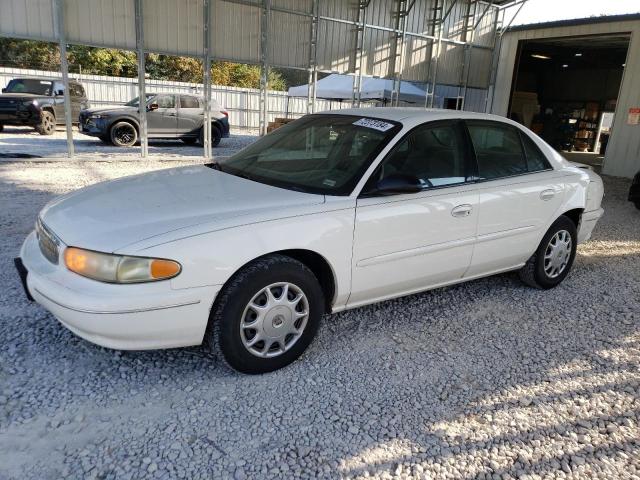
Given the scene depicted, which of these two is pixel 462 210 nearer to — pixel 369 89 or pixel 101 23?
pixel 101 23

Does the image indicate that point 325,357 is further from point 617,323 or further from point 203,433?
point 617,323

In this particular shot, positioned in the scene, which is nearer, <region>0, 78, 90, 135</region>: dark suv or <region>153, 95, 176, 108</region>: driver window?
<region>153, 95, 176, 108</region>: driver window

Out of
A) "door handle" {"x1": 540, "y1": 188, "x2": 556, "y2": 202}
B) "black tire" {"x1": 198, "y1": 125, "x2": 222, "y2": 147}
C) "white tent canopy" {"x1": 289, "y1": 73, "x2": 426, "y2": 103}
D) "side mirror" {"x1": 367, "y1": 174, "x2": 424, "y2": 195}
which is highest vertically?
"white tent canopy" {"x1": 289, "y1": 73, "x2": 426, "y2": 103}

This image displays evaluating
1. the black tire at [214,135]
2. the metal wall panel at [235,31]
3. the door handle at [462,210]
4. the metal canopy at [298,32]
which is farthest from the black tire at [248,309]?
the black tire at [214,135]

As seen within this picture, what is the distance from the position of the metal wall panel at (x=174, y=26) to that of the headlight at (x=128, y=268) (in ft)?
31.8

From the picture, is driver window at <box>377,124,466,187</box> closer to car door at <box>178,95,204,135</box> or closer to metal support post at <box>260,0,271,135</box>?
metal support post at <box>260,0,271,135</box>

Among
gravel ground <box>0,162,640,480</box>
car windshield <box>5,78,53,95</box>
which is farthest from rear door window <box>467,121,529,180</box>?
car windshield <box>5,78,53,95</box>

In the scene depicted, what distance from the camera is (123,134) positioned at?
14.6 m

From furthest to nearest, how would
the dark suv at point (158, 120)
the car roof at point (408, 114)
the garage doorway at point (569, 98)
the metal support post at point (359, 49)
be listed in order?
1. the garage doorway at point (569, 98)
2. the dark suv at point (158, 120)
3. the metal support post at point (359, 49)
4. the car roof at point (408, 114)

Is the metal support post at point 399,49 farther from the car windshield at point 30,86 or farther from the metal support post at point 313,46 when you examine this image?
the car windshield at point 30,86

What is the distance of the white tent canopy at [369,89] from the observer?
14688mm

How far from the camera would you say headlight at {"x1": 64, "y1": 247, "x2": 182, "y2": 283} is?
2533mm

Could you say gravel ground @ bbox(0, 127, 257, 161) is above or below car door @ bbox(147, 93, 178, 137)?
below

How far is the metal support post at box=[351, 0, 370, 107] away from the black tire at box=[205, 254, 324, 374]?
12.1m
